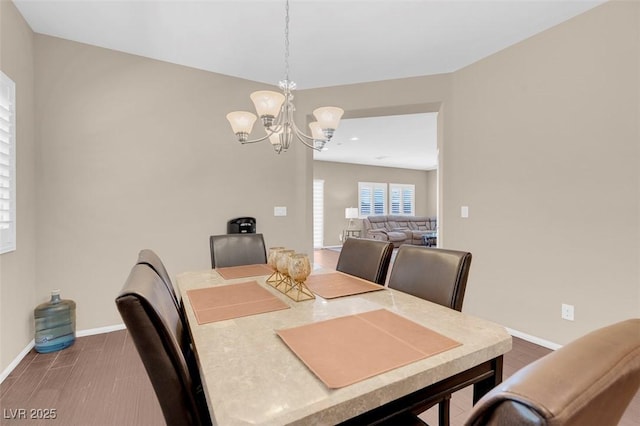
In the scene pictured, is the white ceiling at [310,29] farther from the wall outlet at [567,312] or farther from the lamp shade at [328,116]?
the wall outlet at [567,312]

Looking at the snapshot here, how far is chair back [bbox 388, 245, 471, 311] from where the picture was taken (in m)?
1.37

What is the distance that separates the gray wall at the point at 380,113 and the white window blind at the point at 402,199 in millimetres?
6655

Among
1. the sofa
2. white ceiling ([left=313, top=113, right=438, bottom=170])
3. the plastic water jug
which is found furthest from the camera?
the sofa

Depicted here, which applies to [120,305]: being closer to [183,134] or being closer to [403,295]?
[403,295]

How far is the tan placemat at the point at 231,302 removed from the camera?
1160mm

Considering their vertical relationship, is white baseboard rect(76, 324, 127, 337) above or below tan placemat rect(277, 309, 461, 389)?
below

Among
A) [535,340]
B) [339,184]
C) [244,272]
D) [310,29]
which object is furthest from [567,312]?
[339,184]

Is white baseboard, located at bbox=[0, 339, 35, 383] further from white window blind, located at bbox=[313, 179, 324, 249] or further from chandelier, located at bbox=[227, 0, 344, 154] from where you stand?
white window blind, located at bbox=[313, 179, 324, 249]

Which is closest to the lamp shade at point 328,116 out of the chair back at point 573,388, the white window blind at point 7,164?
the chair back at point 573,388

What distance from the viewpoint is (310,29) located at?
2434mm

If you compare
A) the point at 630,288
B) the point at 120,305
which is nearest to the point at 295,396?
the point at 120,305

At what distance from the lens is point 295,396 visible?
66 centimetres

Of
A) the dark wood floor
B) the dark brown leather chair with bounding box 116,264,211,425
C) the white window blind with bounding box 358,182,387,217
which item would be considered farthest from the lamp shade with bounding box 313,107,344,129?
the white window blind with bounding box 358,182,387,217

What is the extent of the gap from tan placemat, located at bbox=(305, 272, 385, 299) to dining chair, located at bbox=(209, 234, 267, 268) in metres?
0.70
